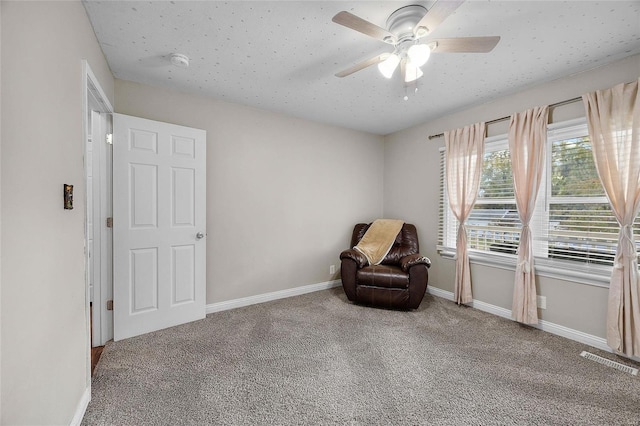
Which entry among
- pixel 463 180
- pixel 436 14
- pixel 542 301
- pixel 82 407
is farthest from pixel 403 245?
pixel 82 407

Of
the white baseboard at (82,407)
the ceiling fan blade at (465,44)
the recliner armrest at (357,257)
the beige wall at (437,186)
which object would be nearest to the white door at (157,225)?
the white baseboard at (82,407)

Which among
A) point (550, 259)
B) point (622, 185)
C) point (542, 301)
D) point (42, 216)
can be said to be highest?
point (622, 185)

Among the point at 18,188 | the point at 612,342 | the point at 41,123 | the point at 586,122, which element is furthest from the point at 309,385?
the point at 586,122

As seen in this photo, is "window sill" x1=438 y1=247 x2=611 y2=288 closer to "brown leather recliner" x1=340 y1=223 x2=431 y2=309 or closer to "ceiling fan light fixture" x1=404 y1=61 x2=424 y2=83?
"brown leather recliner" x1=340 y1=223 x2=431 y2=309

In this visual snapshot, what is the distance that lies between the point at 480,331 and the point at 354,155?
2.82 meters

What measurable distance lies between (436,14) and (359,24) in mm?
397

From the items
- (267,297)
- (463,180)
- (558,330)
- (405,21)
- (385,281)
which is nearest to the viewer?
(405,21)

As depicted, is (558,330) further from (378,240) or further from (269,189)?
(269,189)

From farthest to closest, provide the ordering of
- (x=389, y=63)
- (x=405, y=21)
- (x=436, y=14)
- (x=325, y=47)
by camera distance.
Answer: (x=325, y=47), (x=389, y=63), (x=405, y=21), (x=436, y=14)

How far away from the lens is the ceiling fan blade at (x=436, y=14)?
49.9 inches

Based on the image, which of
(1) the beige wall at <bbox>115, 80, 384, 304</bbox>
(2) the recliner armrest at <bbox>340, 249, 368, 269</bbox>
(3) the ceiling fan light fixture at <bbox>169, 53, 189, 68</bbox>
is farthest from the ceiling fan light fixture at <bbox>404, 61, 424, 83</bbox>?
(2) the recliner armrest at <bbox>340, 249, 368, 269</bbox>

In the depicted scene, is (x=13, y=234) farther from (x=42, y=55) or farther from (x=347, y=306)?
(x=347, y=306)

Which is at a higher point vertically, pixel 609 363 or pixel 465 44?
pixel 465 44

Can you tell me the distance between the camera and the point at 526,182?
2664mm
